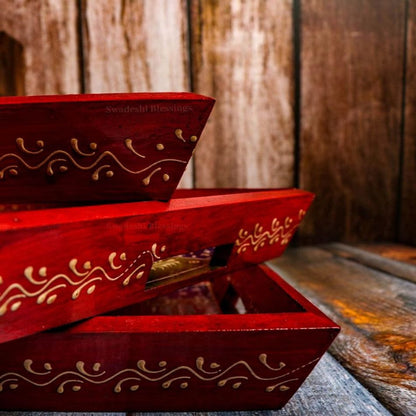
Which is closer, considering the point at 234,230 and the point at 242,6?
the point at 234,230

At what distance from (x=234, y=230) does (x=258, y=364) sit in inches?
7.8

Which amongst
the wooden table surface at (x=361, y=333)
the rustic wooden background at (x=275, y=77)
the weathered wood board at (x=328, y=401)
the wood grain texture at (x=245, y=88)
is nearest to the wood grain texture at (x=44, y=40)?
the rustic wooden background at (x=275, y=77)

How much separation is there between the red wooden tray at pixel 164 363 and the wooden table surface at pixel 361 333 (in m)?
0.03

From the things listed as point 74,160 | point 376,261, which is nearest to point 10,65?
point 74,160

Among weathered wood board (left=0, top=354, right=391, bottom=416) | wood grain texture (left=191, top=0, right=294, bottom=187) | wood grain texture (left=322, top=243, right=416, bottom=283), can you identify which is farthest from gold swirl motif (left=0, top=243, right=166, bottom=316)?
wood grain texture (left=191, top=0, right=294, bottom=187)

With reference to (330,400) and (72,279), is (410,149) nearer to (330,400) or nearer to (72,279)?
(330,400)

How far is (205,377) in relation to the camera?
0.38 metres

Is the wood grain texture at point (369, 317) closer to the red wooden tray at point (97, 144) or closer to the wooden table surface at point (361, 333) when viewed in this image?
the wooden table surface at point (361, 333)

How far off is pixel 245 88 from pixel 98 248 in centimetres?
87

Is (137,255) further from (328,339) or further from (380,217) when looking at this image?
(380,217)

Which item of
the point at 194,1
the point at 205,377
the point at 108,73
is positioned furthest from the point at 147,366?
the point at 194,1

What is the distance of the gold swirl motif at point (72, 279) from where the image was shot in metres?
0.32

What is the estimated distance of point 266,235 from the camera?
0.59 meters

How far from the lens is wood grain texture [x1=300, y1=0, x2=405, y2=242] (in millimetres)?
1121
